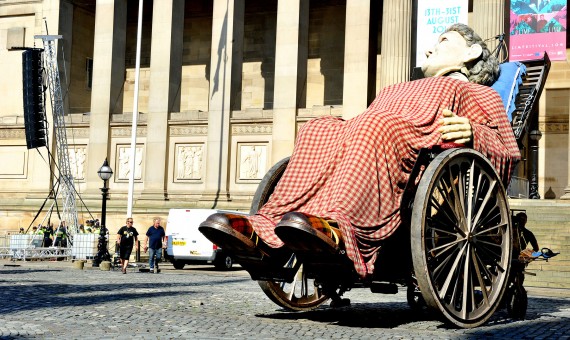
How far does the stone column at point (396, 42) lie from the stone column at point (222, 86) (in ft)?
21.5

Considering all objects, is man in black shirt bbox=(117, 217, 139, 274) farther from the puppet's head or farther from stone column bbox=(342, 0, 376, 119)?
the puppet's head

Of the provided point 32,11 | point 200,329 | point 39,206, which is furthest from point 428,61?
point 32,11

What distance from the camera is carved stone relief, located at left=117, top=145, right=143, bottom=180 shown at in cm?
3919

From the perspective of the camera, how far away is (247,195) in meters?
36.6

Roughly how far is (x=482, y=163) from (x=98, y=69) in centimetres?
3180

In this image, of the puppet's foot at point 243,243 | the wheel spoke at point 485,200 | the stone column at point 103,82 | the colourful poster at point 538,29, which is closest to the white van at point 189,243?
the stone column at point 103,82

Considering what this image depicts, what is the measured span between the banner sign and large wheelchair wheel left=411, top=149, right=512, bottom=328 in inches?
817

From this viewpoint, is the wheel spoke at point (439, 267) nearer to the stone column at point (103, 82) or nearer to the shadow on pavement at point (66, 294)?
the shadow on pavement at point (66, 294)

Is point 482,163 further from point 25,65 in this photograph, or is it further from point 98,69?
point 98,69

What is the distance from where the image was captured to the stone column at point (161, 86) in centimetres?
3784

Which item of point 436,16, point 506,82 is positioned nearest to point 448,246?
point 506,82

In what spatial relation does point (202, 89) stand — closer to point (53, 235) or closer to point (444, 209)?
point (53, 235)

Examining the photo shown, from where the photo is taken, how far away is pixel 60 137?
37.2 metres

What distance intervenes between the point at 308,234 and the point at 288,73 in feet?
92.1
